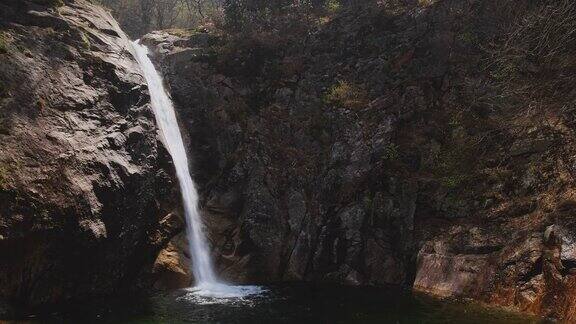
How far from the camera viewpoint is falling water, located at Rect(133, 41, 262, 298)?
15.6 m

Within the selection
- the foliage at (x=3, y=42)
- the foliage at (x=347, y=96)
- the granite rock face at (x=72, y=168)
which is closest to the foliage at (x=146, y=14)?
the foliage at (x=347, y=96)

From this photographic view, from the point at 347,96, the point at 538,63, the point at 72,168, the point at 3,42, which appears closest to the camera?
the point at 72,168

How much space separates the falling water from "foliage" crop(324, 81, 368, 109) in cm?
766

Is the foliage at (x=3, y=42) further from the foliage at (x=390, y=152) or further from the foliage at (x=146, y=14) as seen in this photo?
the foliage at (x=146, y=14)

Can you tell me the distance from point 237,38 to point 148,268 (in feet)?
51.6

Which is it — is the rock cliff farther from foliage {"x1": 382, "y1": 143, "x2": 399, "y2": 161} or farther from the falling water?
the falling water

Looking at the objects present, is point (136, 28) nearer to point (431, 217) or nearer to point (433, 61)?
point (433, 61)

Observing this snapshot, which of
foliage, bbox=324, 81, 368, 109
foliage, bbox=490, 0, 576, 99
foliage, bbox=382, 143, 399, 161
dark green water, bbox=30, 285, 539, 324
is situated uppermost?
foliage, bbox=324, 81, 368, 109

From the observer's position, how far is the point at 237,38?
26.2 meters

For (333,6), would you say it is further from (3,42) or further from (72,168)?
(72,168)

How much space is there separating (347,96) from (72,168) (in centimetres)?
1305

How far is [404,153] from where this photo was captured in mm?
18188

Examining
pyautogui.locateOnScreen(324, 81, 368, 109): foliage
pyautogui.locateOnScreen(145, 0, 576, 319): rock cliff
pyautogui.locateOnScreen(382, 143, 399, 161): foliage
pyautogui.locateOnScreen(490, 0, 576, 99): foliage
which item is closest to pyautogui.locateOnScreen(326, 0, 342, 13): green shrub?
pyautogui.locateOnScreen(145, 0, 576, 319): rock cliff

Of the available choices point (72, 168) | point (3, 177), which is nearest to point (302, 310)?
point (72, 168)
